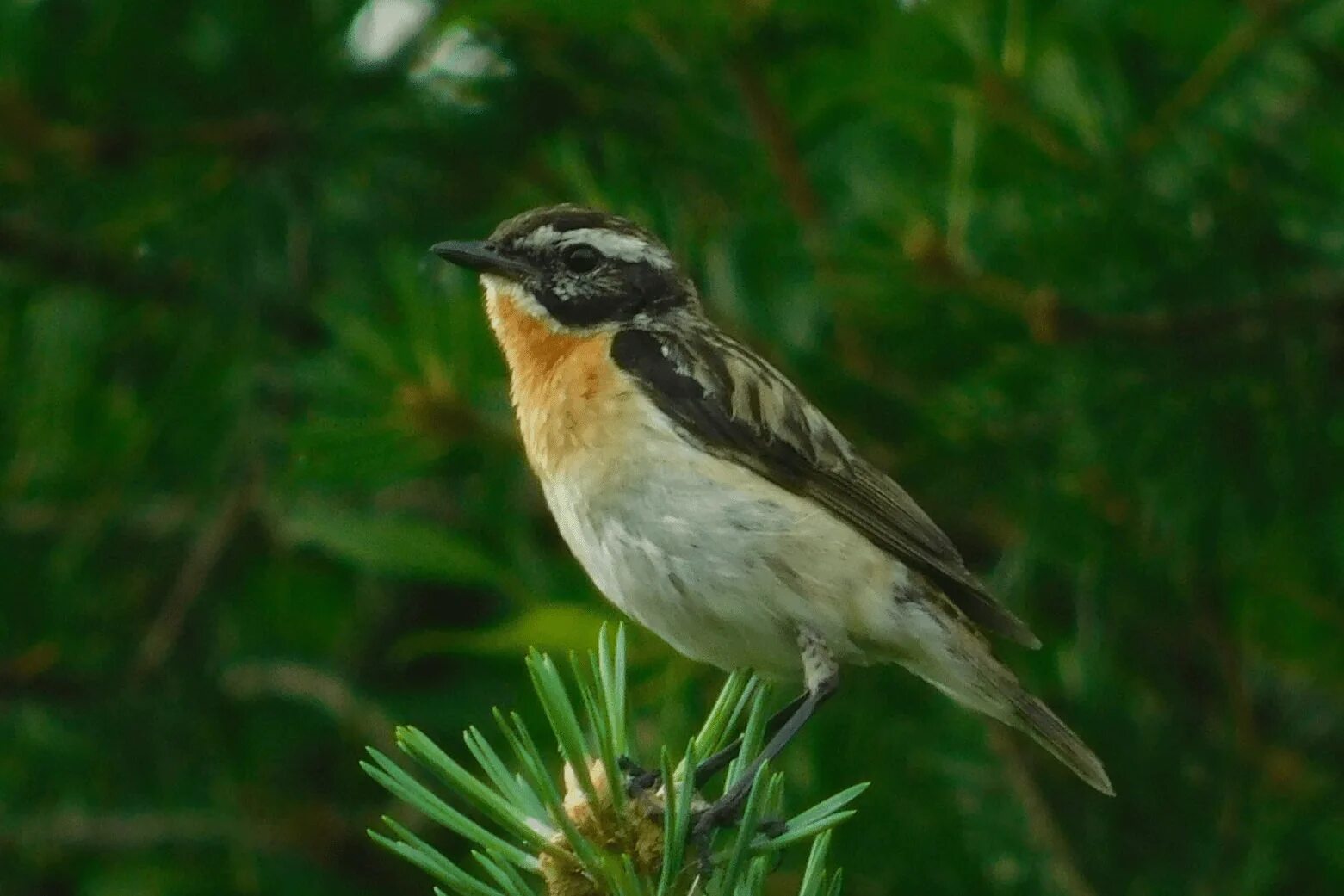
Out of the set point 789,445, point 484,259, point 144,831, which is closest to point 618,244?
point 484,259

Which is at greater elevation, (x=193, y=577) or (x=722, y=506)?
(x=193, y=577)

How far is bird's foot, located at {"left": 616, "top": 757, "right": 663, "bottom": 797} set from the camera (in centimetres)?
347

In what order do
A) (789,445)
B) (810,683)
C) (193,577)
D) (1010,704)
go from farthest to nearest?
(193,577)
(789,445)
(1010,704)
(810,683)

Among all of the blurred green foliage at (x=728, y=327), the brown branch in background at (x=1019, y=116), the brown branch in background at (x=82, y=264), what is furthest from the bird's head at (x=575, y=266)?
the brown branch in background at (x=82, y=264)

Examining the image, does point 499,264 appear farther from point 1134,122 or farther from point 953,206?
point 1134,122

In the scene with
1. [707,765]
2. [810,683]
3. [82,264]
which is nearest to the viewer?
[707,765]

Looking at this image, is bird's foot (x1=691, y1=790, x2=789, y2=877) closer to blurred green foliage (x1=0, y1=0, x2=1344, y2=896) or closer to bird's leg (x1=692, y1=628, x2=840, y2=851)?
bird's leg (x1=692, y1=628, x2=840, y2=851)

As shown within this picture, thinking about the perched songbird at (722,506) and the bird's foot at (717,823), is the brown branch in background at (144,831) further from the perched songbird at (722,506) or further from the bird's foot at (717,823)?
the bird's foot at (717,823)

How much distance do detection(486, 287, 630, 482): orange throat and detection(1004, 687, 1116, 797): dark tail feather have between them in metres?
1.16

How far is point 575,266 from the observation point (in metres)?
5.41

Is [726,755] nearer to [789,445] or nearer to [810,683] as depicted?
[810,683]

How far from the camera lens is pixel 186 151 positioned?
6.26 m

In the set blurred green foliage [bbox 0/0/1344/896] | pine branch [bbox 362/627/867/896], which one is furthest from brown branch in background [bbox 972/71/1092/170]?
pine branch [bbox 362/627/867/896]

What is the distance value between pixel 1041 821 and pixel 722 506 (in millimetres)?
1688
